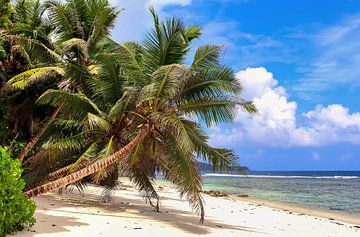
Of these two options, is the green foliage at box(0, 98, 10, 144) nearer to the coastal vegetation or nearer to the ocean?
the coastal vegetation

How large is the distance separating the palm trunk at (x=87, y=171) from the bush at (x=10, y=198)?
101 inches

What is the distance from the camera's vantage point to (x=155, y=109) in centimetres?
1159

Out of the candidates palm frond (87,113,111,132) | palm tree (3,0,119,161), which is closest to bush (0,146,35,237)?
palm frond (87,113,111,132)

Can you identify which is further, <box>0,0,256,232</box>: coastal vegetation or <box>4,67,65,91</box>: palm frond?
<box>4,67,65,91</box>: palm frond

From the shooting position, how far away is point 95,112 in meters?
12.8

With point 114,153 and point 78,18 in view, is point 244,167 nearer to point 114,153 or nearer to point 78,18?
point 114,153

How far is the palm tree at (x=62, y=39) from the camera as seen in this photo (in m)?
14.9

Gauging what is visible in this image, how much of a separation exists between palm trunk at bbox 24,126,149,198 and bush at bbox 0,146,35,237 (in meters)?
2.57

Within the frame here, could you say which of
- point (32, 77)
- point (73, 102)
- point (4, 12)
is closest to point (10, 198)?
point (73, 102)

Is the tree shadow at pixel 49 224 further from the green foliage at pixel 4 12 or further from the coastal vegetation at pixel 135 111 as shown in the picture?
the green foliage at pixel 4 12

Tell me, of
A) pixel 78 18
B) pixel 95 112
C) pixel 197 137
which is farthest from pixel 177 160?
pixel 78 18

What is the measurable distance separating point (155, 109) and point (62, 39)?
297 inches

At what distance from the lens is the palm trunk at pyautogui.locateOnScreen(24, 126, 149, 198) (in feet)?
34.7

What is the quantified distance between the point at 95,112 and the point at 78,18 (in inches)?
246
